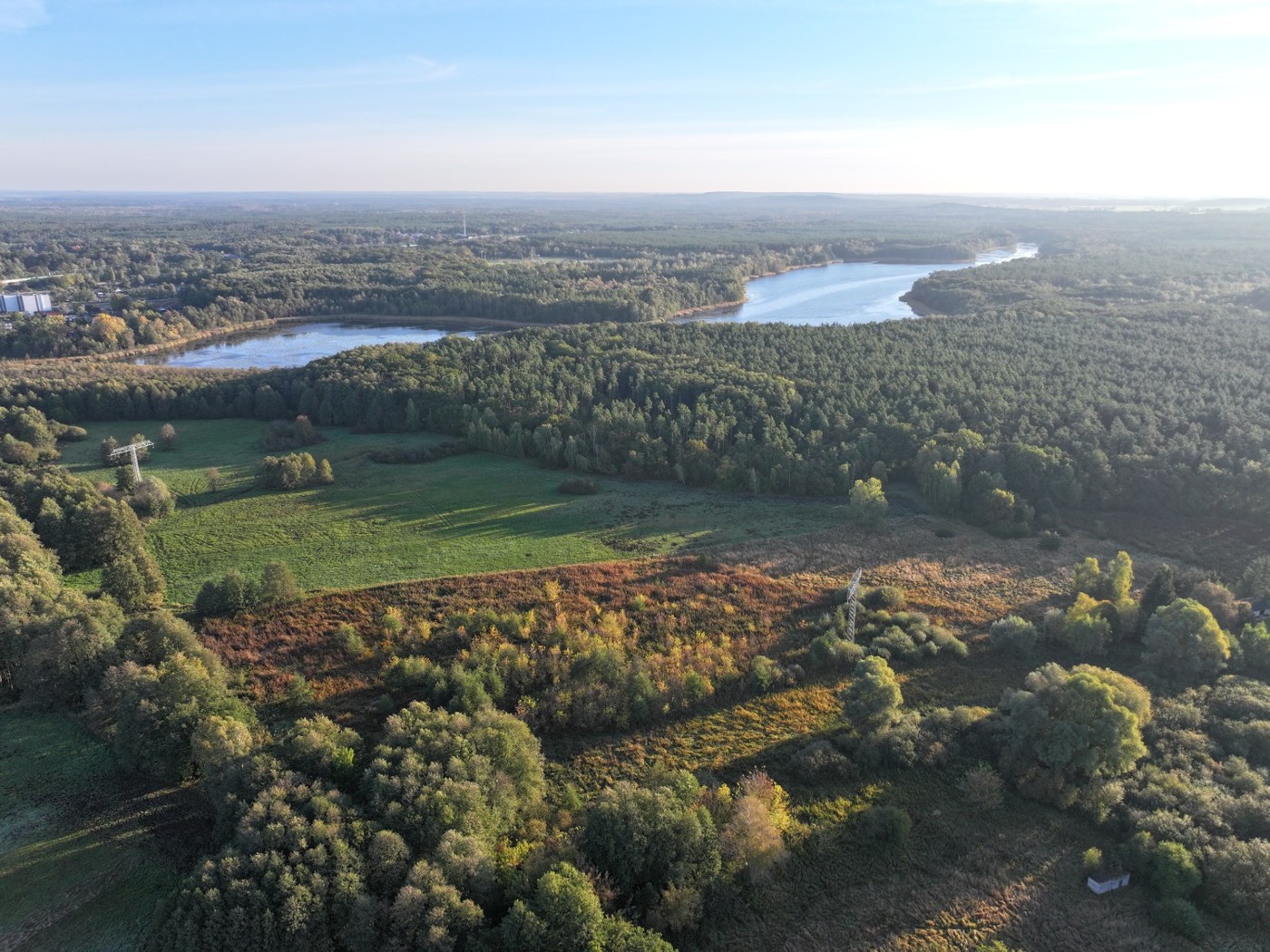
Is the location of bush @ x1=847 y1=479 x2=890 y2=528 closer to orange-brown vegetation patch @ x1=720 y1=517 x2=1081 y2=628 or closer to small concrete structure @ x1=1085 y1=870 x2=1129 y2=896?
orange-brown vegetation patch @ x1=720 y1=517 x2=1081 y2=628

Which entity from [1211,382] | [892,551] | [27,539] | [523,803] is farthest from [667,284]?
[523,803]

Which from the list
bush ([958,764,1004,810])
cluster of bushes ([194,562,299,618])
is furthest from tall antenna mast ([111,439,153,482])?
bush ([958,764,1004,810])

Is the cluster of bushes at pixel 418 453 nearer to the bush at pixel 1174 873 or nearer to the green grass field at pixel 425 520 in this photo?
the green grass field at pixel 425 520

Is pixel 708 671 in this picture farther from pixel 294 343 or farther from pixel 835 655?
pixel 294 343

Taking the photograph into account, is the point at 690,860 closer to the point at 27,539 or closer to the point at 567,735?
the point at 567,735

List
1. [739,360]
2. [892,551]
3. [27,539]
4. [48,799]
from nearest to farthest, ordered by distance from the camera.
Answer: [48,799] < [27,539] < [892,551] < [739,360]

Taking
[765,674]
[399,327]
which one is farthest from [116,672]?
[399,327]
